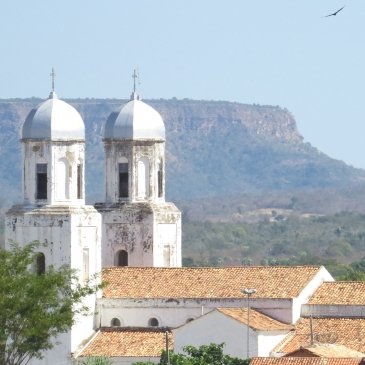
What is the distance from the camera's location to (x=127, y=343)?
71.3 meters

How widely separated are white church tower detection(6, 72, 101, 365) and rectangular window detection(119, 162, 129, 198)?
467 cm

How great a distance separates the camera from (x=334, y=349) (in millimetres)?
66500

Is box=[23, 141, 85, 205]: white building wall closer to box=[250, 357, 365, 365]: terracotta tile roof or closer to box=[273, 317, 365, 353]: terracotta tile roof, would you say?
box=[273, 317, 365, 353]: terracotta tile roof

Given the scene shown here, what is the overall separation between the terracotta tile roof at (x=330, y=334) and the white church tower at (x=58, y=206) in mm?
6251

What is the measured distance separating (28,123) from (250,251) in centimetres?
9321

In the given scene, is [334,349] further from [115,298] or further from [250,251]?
[250,251]

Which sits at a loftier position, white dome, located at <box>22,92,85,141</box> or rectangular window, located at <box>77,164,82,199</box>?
white dome, located at <box>22,92,85,141</box>

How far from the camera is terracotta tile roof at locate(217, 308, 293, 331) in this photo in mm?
69250

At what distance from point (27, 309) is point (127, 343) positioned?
23.9ft

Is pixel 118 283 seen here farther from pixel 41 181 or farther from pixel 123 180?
pixel 123 180

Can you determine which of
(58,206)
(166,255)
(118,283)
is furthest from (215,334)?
(166,255)

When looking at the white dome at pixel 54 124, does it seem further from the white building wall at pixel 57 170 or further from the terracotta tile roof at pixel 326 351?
the terracotta tile roof at pixel 326 351

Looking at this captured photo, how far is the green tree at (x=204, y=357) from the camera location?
219 feet

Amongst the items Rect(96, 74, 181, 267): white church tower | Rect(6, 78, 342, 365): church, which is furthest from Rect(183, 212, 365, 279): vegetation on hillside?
Rect(6, 78, 342, 365): church
